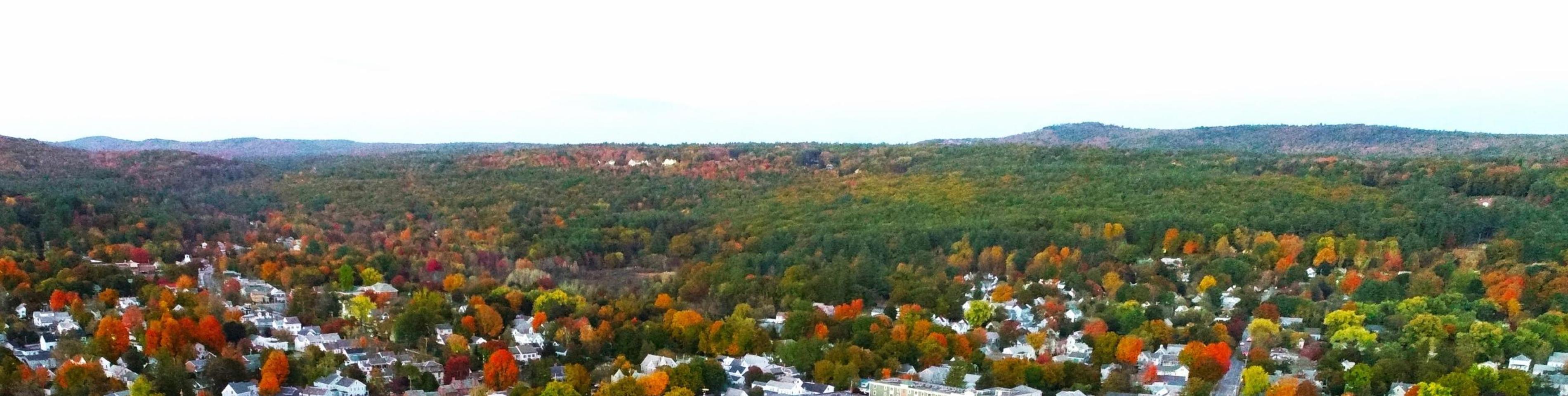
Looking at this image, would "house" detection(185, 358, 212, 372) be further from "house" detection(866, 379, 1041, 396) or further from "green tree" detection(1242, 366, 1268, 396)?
"green tree" detection(1242, 366, 1268, 396)

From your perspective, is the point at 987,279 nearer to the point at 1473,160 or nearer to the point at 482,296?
the point at 482,296

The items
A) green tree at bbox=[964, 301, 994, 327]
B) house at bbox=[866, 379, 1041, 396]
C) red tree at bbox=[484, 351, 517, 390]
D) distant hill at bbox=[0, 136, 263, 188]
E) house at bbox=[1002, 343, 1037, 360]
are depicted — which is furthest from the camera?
distant hill at bbox=[0, 136, 263, 188]

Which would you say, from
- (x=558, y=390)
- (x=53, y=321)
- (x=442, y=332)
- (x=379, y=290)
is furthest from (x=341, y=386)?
(x=53, y=321)

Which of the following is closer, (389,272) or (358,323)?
(358,323)

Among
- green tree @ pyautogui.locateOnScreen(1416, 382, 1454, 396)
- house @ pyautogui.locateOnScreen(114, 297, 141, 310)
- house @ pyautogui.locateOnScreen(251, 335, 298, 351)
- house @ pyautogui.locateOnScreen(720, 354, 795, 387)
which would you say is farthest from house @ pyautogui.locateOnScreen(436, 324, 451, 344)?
green tree @ pyautogui.locateOnScreen(1416, 382, 1454, 396)

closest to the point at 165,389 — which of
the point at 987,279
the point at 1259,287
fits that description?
the point at 987,279

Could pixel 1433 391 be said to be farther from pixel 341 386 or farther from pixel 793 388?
pixel 341 386
